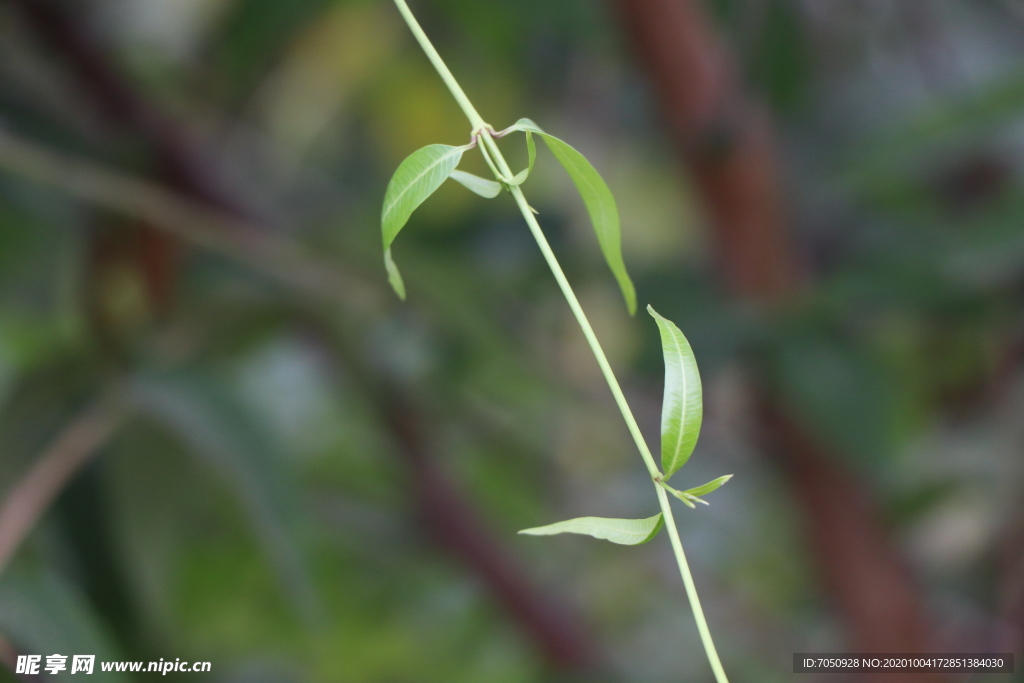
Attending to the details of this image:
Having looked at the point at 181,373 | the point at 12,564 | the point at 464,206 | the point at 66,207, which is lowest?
the point at 12,564

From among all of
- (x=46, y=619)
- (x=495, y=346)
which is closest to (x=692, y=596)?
(x=46, y=619)

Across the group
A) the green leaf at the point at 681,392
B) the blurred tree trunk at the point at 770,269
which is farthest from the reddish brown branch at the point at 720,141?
the green leaf at the point at 681,392

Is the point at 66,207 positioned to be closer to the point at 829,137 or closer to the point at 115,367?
the point at 115,367

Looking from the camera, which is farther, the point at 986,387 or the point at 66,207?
the point at 986,387

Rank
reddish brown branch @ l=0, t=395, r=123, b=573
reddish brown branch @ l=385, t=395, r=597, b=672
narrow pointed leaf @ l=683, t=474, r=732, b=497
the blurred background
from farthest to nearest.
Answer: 1. reddish brown branch @ l=385, t=395, r=597, b=672
2. the blurred background
3. reddish brown branch @ l=0, t=395, r=123, b=573
4. narrow pointed leaf @ l=683, t=474, r=732, b=497

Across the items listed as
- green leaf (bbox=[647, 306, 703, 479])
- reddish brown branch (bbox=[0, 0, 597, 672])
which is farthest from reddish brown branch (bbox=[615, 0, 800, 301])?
green leaf (bbox=[647, 306, 703, 479])

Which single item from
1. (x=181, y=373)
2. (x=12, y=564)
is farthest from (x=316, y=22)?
(x=12, y=564)

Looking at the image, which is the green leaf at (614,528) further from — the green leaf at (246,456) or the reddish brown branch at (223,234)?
the reddish brown branch at (223,234)

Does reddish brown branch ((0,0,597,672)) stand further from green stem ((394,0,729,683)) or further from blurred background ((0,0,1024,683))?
green stem ((394,0,729,683))
